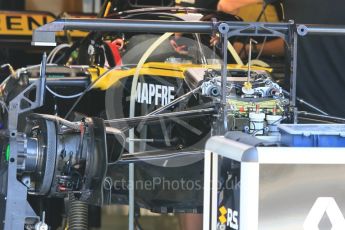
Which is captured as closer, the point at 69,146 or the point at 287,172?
the point at 287,172

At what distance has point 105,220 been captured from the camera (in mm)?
7266

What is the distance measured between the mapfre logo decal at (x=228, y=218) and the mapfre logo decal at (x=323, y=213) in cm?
23

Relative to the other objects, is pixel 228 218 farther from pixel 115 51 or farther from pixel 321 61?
pixel 115 51

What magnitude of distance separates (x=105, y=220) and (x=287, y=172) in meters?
4.57

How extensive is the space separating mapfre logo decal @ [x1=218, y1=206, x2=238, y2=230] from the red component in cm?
203

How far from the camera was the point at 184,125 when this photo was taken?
4.32 metres

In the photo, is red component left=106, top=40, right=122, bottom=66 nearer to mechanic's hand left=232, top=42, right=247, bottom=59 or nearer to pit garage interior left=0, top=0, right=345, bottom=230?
pit garage interior left=0, top=0, right=345, bottom=230

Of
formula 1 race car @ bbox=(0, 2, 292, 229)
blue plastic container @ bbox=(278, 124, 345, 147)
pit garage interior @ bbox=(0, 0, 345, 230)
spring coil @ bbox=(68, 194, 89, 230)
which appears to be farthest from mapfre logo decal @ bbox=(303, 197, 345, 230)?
spring coil @ bbox=(68, 194, 89, 230)

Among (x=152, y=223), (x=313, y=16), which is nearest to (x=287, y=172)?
(x=313, y=16)

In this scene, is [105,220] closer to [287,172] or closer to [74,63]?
[74,63]

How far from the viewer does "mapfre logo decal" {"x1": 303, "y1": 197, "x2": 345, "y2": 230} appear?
2859 mm

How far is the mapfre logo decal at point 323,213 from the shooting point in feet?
9.38

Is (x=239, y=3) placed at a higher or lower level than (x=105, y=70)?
higher

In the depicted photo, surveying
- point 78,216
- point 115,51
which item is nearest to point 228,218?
point 78,216
